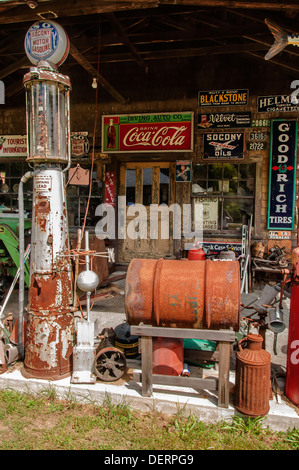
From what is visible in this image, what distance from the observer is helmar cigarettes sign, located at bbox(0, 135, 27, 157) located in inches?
401

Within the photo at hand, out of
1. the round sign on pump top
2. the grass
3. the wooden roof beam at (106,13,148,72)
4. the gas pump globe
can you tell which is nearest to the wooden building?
the wooden roof beam at (106,13,148,72)

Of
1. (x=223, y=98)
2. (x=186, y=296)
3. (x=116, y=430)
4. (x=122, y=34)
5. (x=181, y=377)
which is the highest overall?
(x=122, y=34)

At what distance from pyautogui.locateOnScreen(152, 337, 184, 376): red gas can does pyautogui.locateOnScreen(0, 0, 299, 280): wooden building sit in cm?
485

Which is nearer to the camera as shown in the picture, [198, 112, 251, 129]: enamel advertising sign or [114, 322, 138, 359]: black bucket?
[114, 322, 138, 359]: black bucket

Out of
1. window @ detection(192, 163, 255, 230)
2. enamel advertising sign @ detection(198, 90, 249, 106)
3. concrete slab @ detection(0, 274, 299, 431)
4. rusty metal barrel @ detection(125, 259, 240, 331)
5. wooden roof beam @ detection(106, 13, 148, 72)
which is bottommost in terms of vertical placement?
concrete slab @ detection(0, 274, 299, 431)

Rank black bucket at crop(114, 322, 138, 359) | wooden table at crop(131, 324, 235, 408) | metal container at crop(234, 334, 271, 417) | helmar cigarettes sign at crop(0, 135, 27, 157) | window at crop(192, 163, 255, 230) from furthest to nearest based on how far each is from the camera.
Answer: helmar cigarettes sign at crop(0, 135, 27, 157)
window at crop(192, 163, 255, 230)
black bucket at crop(114, 322, 138, 359)
wooden table at crop(131, 324, 235, 408)
metal container at crop(234, 334, 271, 417)

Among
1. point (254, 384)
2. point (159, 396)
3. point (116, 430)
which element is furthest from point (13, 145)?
point (254, 384)

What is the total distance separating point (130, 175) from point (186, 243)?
2.50 meters

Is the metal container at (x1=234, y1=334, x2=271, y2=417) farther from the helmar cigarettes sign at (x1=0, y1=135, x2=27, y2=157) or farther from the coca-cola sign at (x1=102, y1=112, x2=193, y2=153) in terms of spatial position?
the helmar cigarettes sign at (x1=0, y1=135, x2=27, y2=157)

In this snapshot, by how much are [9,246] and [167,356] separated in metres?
4.27

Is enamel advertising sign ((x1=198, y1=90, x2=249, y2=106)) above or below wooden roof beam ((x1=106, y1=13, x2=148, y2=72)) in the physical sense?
below

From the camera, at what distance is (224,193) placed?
29.3ft

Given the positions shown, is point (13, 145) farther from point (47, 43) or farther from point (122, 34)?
point (47, 43)

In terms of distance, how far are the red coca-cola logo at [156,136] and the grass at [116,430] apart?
6843 mm
